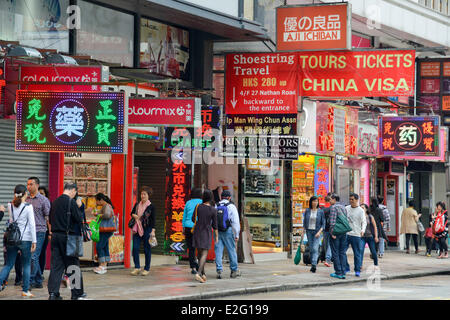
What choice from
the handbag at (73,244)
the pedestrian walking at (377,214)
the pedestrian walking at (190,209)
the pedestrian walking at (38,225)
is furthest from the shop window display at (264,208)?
the handbag at (73,244)

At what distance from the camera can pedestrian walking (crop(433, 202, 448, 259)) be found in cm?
2991

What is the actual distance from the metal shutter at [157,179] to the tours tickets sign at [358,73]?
4.41 meters

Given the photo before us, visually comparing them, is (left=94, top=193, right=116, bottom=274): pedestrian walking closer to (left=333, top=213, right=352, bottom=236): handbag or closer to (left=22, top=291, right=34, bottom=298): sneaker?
(left=22, top=291, right=34, bottom=298): sneaker

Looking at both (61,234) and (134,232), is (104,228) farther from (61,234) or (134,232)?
(61,234)

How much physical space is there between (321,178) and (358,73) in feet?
24.8

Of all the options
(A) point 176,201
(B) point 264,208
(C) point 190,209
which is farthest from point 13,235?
(B) point 264,208

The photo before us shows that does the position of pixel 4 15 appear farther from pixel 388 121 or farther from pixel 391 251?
pixel 391 251

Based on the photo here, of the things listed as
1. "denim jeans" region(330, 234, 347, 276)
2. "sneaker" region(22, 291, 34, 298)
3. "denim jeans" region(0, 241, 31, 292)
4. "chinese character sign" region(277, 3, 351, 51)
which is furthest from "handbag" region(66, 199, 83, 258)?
"chinese character sign" region(277, 3, 351, 51)

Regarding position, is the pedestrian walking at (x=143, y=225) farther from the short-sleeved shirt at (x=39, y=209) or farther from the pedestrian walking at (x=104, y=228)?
the short-sleeved shirt at (x=39, y=209)

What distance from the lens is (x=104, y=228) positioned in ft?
63.1

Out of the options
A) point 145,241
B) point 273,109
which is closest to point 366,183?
point 273,109

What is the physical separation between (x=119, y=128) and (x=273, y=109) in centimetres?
769

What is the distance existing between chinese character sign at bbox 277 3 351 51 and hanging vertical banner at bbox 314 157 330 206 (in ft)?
23.7

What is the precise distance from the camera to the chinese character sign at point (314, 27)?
21234 mm
